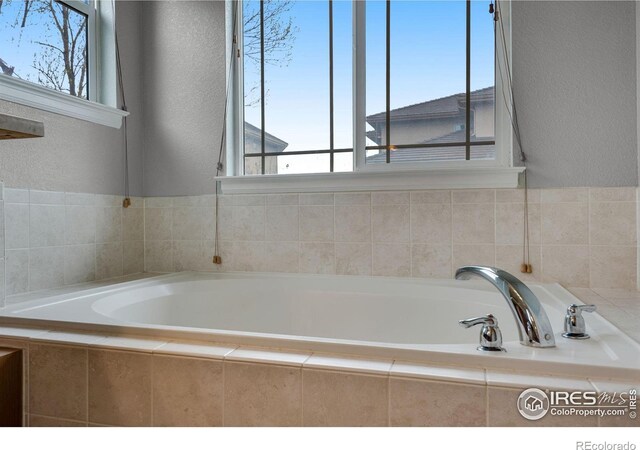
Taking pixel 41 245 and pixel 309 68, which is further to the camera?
pixel 309 68

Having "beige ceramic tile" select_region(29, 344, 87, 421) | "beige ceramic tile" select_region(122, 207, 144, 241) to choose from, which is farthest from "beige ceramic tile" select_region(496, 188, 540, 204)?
"beige ceramic tile" select_region(122, 207, 144, 241)

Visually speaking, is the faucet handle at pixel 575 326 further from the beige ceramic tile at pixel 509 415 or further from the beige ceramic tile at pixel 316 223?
the beige ceramic tile at pixel 316 223

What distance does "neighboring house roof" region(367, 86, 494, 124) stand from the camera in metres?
2.19

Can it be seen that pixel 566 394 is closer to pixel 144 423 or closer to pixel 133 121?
pixel 144 423

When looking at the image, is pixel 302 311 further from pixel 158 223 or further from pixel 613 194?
pixel 613 194

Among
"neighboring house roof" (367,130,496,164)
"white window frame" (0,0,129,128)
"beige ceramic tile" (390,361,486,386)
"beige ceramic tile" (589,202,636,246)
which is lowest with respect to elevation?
"beige ceramic tile" (390,361,486,386)

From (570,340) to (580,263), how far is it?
1029 mm

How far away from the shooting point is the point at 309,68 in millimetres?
2457

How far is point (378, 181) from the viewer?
218cm

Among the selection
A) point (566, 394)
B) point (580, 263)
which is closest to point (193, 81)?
point (580, 263)

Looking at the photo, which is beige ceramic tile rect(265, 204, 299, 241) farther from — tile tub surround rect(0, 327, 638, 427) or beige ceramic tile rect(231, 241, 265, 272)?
tile tub surround rect(0, 327, 638, 427)

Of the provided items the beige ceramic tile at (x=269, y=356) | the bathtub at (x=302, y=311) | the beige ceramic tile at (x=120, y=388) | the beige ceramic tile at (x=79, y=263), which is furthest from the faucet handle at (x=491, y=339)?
the beige ceramic tile at (x=79, y=263)

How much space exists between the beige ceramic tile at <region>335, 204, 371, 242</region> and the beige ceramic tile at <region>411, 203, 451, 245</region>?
22 cm

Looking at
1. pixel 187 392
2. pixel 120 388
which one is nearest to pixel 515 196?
pixel 187 392
